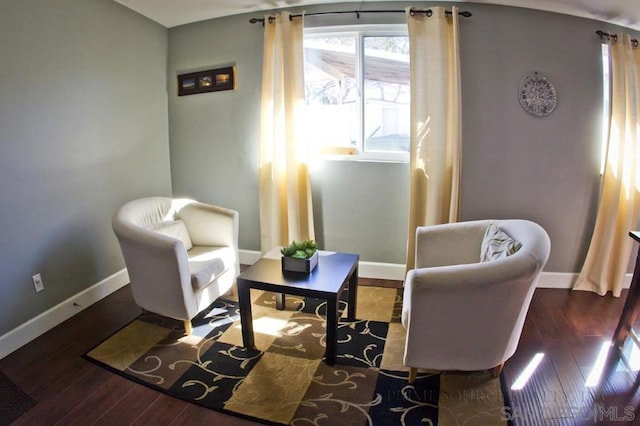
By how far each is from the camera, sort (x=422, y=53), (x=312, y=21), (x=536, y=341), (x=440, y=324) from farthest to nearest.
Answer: (x=312, y=21) < (x=422, y=53) < (x=536, y=341) < (x=440, y=324)

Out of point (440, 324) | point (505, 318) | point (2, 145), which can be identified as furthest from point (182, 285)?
point (505, 318)

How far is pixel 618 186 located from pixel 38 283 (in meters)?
4.38

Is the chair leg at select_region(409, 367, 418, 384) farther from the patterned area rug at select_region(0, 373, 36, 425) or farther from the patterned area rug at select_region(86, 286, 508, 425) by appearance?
the patterned area rug at select_region(0, 373, 36, 425)

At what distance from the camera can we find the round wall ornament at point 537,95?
2617 millimetres

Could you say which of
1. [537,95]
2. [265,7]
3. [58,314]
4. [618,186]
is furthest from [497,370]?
[265,7]

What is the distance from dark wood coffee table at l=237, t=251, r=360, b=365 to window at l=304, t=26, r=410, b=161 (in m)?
1.22

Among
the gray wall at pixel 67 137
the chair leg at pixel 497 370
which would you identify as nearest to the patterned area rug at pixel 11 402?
the gray wall at pixel 67 137

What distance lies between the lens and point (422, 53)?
103 inches

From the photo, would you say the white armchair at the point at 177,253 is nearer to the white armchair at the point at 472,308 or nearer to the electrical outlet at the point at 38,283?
the electrical outlet at the point at 38,283

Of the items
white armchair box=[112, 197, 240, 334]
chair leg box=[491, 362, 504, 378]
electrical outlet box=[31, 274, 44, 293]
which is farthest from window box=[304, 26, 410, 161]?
electrical outlet box=[31, 274, 44, 293]

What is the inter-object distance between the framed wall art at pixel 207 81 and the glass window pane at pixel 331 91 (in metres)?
0.73

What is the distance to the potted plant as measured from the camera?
80.7 inches

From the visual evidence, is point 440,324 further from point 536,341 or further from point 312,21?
point 312,21

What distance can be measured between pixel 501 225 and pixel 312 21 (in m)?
2.23
